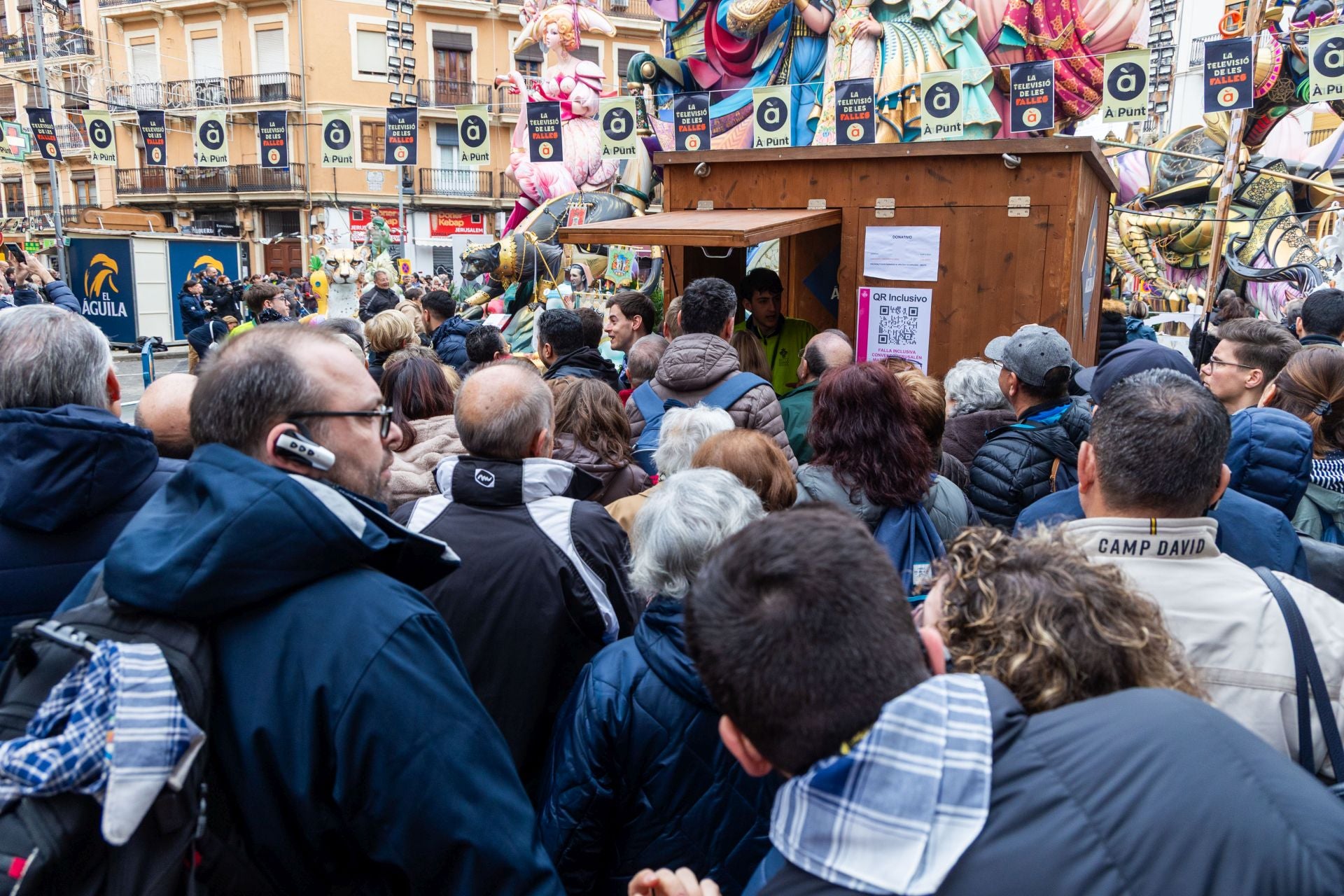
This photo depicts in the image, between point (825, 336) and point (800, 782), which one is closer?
point (800, 782)

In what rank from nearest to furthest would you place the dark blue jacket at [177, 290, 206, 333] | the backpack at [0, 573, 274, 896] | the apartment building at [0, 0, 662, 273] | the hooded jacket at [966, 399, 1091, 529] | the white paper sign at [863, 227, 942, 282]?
the backpack at [0, 573, 274, 896]
the hooded jacket at [966, 399, 1091, 529]
the white paper sign at [863, 227, 942, 282]
the dark blue jacket at [177, 290, 206, 333]
the apartment building at [0, 0, 662, 273]

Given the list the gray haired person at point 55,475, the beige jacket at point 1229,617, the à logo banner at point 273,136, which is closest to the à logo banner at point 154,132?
the à logo banner at point 273,136

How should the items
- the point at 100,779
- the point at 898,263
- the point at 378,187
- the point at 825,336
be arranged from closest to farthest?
the point at 100,779 → the point at 825,336 → the point at 898,263 → the point at 378,187

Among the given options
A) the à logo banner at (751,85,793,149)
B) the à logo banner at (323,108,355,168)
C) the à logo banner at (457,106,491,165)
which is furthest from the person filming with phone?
the à logo banner at (751,85,793,149)

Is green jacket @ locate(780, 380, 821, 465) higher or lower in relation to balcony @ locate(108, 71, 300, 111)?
lower

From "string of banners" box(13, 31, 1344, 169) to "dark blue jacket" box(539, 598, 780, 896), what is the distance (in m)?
6.12

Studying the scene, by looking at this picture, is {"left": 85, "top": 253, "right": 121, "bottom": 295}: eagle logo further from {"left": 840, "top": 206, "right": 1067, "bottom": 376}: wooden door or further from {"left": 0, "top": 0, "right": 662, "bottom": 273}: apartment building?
{"left": 840, "top": 206, "right": 1067, "bottom": 376}: wooden door

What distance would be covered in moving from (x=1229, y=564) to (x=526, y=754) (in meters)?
1.70

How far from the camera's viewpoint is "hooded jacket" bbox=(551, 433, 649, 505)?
3266 millimetres

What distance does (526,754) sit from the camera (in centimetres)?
247

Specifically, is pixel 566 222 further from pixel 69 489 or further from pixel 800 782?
pixel 800 782

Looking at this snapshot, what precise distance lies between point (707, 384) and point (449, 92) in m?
38.2

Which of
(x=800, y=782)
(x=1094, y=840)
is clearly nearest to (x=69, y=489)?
(x=800, y=782)

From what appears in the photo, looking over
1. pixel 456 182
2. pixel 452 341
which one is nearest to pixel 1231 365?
pixel 452 341
